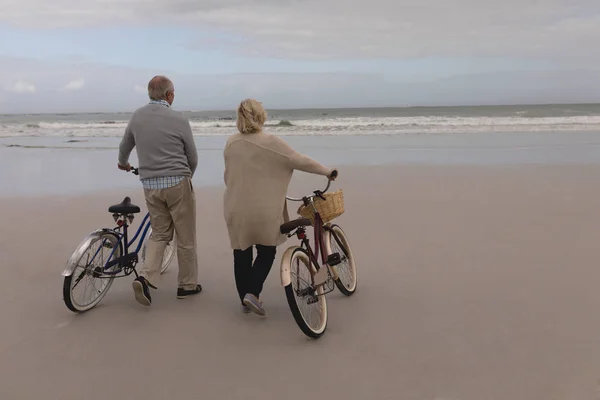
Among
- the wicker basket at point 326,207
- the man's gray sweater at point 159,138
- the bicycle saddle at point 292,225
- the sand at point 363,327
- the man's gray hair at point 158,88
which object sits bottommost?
the sand at point 363,327

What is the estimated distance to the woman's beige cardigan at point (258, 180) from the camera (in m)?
3.40

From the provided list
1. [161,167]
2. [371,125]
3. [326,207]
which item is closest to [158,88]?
[161,167]

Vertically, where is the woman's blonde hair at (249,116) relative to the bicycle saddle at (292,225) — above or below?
above

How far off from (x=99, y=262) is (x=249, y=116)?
1.71 m

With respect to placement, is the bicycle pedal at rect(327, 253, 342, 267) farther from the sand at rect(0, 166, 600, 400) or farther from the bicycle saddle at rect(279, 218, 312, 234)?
the sand at rect(0, 166, 600, 400)

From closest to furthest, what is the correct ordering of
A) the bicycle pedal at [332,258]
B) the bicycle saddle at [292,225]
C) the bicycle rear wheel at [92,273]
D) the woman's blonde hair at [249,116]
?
the woman's blonde hair at [249,116] < the bicycle saddle at [292,225] < the bicycle pedal at [332,258] < the bicycle rear wheel at [92,273]

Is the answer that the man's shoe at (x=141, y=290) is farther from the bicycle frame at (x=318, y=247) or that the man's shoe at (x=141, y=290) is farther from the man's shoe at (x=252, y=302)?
the bicycle frame at (x=318, y=247)

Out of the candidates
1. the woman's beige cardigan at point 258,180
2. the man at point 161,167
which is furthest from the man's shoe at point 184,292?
the woman's beige cardigan at point 258,180

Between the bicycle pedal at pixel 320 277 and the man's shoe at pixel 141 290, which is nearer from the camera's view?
the bicycle pedal at pixel 320 277

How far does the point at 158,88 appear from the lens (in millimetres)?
3877

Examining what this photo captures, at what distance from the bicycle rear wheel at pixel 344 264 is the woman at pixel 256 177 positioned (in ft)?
2.29

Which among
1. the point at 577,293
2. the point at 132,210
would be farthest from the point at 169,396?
the point at 577,293

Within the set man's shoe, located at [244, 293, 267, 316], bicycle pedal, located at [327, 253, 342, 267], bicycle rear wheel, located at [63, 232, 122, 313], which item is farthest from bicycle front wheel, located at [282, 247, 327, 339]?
bicycle rear wheel, located at [63, 232, 122, 313]

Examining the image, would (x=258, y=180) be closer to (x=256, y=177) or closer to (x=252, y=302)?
(x=256, y=177)
